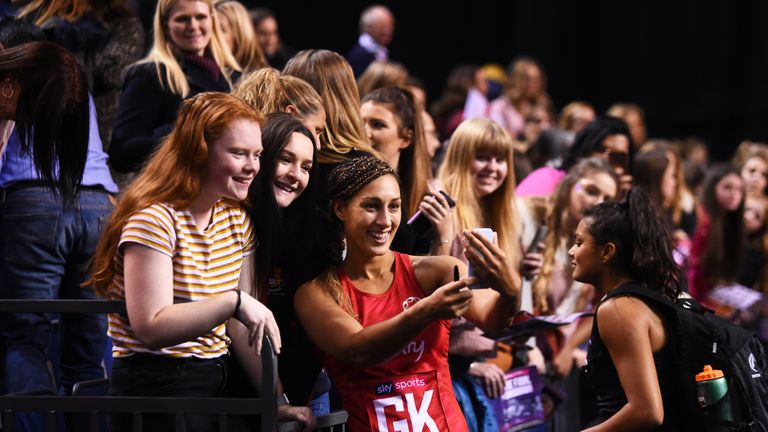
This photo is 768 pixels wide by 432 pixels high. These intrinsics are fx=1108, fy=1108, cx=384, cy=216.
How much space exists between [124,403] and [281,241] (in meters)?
0.81

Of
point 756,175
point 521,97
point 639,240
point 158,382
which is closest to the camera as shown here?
point 158,382

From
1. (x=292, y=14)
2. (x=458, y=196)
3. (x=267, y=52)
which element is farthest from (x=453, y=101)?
(x=458, y=196)

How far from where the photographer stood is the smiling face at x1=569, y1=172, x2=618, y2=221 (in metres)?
5.40

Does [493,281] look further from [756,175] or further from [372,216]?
[756,175]

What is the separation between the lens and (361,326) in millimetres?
3342

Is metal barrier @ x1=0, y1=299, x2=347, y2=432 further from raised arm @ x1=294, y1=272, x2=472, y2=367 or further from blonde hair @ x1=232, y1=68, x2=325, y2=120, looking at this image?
blonde hair @ x1=232, y1=68, x2=325, y2=120

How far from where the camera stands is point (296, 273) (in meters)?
3.56

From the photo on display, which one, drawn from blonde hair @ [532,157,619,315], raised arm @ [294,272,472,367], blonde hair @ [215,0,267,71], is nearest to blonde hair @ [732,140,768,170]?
blonde hair @ [532,157,619,315]

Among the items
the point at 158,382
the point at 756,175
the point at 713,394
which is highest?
the point at 756,175

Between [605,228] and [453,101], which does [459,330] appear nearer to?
[605,228]

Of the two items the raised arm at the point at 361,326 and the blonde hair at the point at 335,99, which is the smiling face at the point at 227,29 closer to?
the blonde hair at the point at 335,99

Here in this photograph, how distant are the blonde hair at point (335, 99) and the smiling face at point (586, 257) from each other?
79 centimetres

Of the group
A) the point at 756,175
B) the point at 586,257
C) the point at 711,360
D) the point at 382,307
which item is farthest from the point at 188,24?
the point at 756,175

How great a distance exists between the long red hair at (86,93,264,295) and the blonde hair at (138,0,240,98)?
1.32 m
